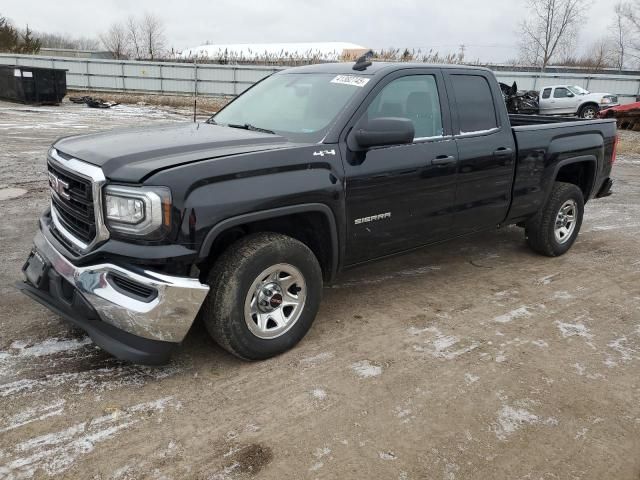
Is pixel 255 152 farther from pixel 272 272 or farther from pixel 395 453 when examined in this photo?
pixel 395 453

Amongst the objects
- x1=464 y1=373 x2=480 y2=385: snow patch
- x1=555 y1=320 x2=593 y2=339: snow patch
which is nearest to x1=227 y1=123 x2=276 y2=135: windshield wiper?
x1=464 y1=373 x2=480 y2=385: snow patch

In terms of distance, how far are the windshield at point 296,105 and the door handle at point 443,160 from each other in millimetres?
809

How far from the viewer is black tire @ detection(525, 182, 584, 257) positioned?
211 inches

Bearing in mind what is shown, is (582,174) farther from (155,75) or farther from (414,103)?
(155,75)

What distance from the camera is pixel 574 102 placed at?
2239cm

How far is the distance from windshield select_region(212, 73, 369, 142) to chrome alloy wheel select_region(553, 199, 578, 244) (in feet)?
9.80

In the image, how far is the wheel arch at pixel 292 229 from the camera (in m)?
2.93

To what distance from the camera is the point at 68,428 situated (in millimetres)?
2648

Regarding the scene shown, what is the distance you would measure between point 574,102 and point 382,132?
2232cm

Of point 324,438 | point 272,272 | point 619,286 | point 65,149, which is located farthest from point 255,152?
point 619,286

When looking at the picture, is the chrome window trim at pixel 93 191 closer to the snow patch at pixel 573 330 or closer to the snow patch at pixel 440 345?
the snow patch at pixel 440 345

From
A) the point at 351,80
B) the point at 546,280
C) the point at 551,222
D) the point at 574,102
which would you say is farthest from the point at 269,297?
the point at 574,102

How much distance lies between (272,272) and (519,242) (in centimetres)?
405

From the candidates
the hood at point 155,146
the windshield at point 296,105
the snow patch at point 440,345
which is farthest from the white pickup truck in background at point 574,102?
the hood at point 155,146
